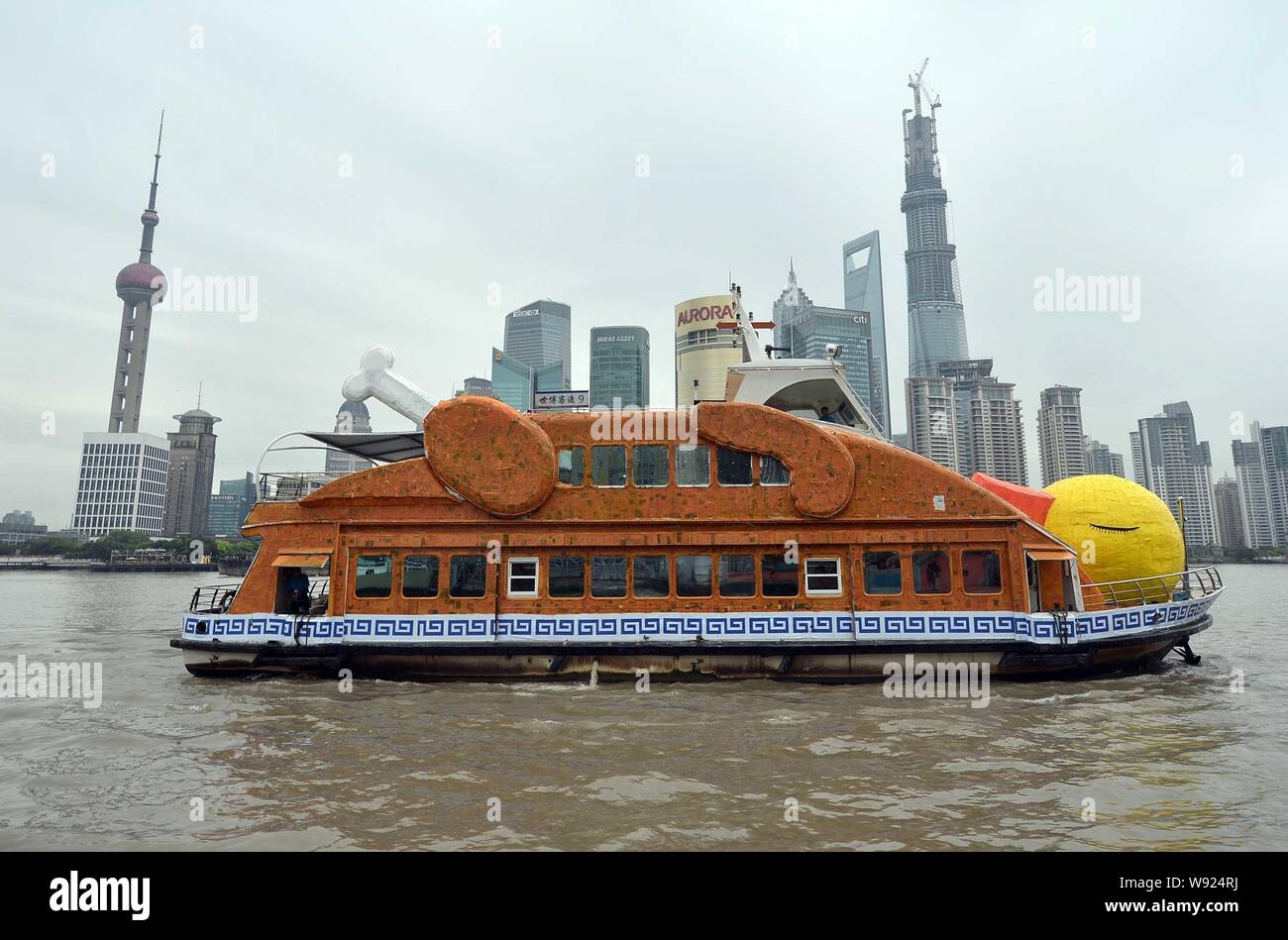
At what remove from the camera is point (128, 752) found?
916 centimetres

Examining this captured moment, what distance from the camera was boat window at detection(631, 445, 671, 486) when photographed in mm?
13492

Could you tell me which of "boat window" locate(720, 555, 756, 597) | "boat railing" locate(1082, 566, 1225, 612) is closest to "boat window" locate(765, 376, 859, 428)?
"boat window" locate(720, 555, 756, 597)

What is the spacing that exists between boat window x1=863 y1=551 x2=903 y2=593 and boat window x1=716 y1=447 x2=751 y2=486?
2602mm

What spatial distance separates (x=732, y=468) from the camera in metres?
13.4

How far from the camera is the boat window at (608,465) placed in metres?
13.5

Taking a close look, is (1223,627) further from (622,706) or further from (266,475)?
(266,475)

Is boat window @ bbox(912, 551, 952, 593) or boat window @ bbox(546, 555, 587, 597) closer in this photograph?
boat window @ bbox(912, 551, 952, 593)

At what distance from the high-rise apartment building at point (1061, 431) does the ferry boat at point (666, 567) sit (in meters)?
129

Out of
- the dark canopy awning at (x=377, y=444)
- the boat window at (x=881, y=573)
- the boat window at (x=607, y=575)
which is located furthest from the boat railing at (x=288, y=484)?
the boat window at (x=881, y=573)

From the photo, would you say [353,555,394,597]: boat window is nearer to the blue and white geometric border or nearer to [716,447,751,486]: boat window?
the blue and white geometric border


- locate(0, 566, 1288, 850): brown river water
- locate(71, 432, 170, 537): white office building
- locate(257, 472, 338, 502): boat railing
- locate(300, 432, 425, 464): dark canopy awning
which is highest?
locate(71, 432, 170, 537): white office building

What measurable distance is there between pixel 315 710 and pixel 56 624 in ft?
75.8
